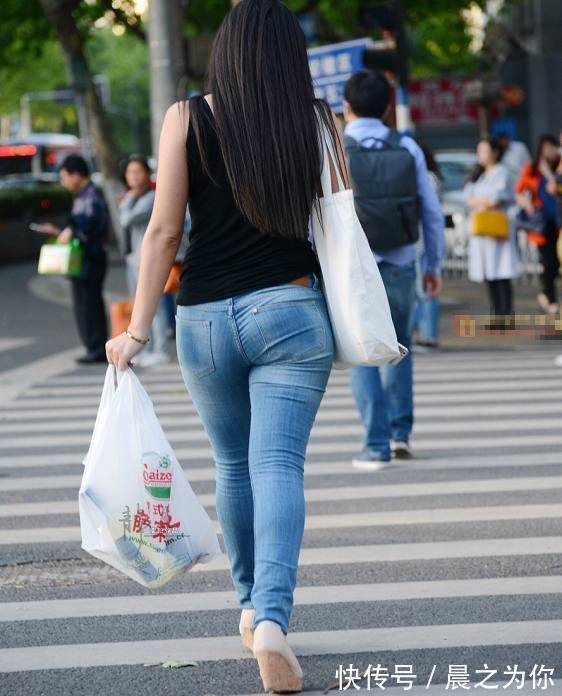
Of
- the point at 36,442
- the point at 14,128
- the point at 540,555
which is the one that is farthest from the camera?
the point at 14,128

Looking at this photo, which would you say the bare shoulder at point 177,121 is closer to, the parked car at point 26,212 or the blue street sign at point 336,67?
the blue street sign at point 336,67

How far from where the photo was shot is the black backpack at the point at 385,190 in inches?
297

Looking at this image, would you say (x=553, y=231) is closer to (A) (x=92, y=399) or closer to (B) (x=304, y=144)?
(A) (x=92, y=399)

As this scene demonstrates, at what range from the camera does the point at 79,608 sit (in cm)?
529

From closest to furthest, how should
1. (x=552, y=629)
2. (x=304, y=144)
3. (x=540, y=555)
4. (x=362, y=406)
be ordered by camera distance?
(x=304, y=144) < (x=552, y=629) < (x=540, y=555) < (x=362, y=406)

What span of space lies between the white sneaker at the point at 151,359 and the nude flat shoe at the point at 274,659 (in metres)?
9.58

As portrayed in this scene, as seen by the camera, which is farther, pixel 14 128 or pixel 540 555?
pixel 14 128

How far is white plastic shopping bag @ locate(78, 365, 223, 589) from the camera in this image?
433 centimetres

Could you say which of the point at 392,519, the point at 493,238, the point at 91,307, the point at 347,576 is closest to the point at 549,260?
the point at 493,238

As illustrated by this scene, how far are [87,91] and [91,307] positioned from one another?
13.1m

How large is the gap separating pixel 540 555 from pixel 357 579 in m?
0.75

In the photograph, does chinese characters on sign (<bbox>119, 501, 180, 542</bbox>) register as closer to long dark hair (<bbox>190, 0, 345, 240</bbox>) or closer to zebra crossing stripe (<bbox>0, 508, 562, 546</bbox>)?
long dark hair (<bbox>190, 0, 345, 240</bbox>)

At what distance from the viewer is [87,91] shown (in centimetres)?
2641

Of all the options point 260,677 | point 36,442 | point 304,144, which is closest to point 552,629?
point 260,677
